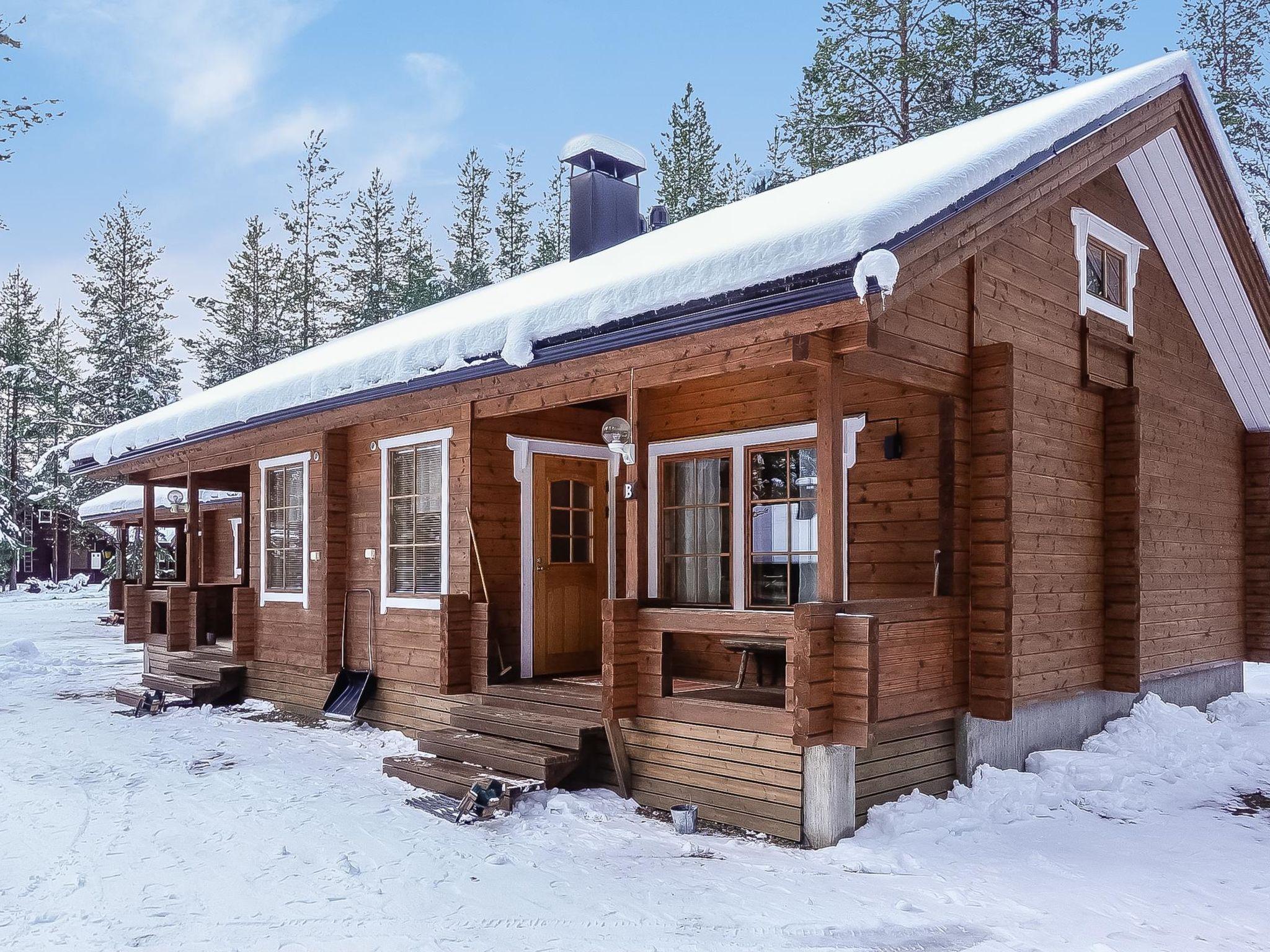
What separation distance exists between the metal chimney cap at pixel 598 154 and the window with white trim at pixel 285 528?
4.35 meters

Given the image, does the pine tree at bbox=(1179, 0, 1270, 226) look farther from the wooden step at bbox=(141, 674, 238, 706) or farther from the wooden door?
the wooden step at bbox=(141, 674, 238, 706)

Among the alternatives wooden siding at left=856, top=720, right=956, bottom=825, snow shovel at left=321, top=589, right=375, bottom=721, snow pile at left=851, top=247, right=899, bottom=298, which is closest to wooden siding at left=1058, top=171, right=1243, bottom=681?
wooden siding at left=856, top=720, right=956, bottom=825

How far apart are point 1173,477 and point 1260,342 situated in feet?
6.77

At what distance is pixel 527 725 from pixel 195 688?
5.05 m

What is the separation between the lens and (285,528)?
10.1m

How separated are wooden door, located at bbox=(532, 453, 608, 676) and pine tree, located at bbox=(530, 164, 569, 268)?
22234 mm

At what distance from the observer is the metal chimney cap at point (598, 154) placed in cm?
1068

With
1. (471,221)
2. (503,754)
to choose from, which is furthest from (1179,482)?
(471,221)

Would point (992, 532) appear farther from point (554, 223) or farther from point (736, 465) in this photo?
point (554, 223)

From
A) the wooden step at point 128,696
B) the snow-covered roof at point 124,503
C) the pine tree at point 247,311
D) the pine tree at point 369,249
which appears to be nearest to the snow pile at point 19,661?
the wooden step at point 128,696

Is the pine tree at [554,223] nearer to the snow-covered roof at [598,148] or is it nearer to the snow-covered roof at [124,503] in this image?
the snow-covered roof at [124,503]

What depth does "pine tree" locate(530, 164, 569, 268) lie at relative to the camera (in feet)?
98.4

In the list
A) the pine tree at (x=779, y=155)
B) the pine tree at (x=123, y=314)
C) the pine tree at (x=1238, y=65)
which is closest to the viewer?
the pine tree at (x=1238, y=65)

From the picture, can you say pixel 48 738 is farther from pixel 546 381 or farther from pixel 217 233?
pixel 217 233
